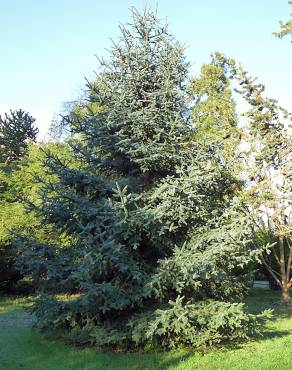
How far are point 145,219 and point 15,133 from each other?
40697 mm

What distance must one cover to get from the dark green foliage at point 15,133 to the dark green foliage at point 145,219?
3454 centimetres

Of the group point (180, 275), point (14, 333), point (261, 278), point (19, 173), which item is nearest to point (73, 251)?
point (180, 275)

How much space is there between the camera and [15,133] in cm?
4581

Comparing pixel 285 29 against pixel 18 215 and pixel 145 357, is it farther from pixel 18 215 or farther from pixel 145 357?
pixel 18 215

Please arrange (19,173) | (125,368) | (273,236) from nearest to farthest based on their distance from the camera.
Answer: (125,368) < (273,236) < (19,173)

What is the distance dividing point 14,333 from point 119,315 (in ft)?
11.2

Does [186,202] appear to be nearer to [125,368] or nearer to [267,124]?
[125,368]

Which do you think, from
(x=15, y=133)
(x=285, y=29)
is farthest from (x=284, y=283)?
(x=15, y=133)

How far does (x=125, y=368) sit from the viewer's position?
22.8 feet

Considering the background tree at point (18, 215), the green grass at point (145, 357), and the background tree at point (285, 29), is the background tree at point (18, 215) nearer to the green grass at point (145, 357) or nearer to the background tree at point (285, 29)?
the green grass at point (145, 357)

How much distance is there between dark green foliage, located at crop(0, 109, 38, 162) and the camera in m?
44.0

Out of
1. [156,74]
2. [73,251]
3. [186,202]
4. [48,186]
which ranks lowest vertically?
[73,251]

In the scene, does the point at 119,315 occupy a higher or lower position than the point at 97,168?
lower

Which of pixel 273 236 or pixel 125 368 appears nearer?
pixel 125 368
